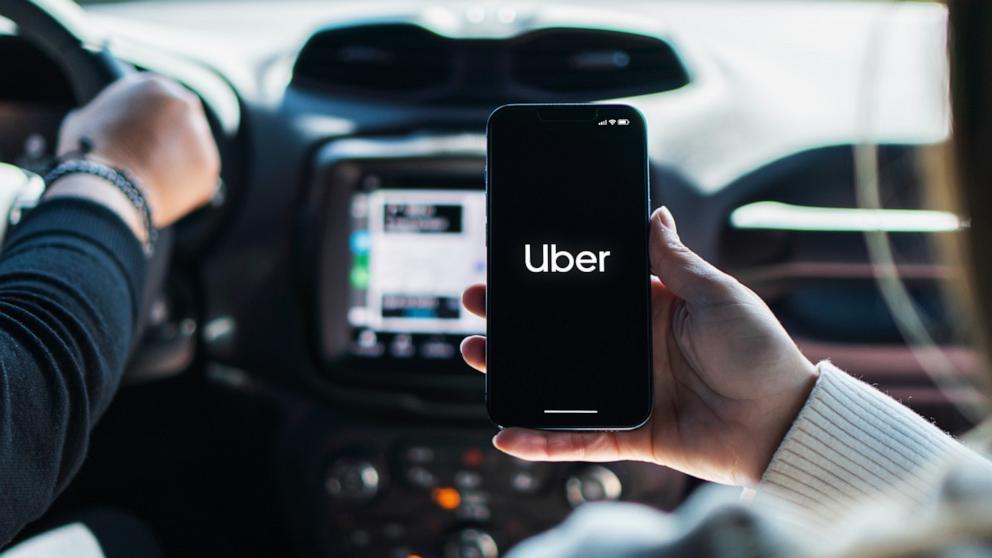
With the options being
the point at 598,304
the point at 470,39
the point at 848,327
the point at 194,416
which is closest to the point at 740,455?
the point at 598,304

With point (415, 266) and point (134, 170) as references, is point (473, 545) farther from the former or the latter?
point (134, 170)

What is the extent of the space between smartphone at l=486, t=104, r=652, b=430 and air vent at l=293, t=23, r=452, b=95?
51 cm

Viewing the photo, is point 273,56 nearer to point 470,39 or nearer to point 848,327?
point 470,39

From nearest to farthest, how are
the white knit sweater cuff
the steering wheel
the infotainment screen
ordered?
the white knit sweater cuff → the steering wheel → the infotainment screen

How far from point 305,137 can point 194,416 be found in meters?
0.46

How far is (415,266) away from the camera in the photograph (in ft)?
4.26

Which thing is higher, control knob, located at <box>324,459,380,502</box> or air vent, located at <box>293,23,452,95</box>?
air vent, located at <box>293,23,452,95</box>

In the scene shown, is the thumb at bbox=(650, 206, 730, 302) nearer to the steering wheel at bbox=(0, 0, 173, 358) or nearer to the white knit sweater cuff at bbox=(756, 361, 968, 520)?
the white knit sweater cuff at bbox=(756, 361, 968, 520)

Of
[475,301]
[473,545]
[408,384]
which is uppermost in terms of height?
[475,301]

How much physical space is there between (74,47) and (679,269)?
0.76 meters

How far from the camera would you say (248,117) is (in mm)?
1378

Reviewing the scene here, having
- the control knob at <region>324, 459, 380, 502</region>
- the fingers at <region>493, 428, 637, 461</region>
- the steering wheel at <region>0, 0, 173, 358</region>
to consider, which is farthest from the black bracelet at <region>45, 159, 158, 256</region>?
the control knob at <region>324, 459, 380, 502</region>

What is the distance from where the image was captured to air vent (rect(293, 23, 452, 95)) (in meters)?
1.36

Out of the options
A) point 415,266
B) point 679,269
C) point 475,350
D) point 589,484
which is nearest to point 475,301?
point 475,350
